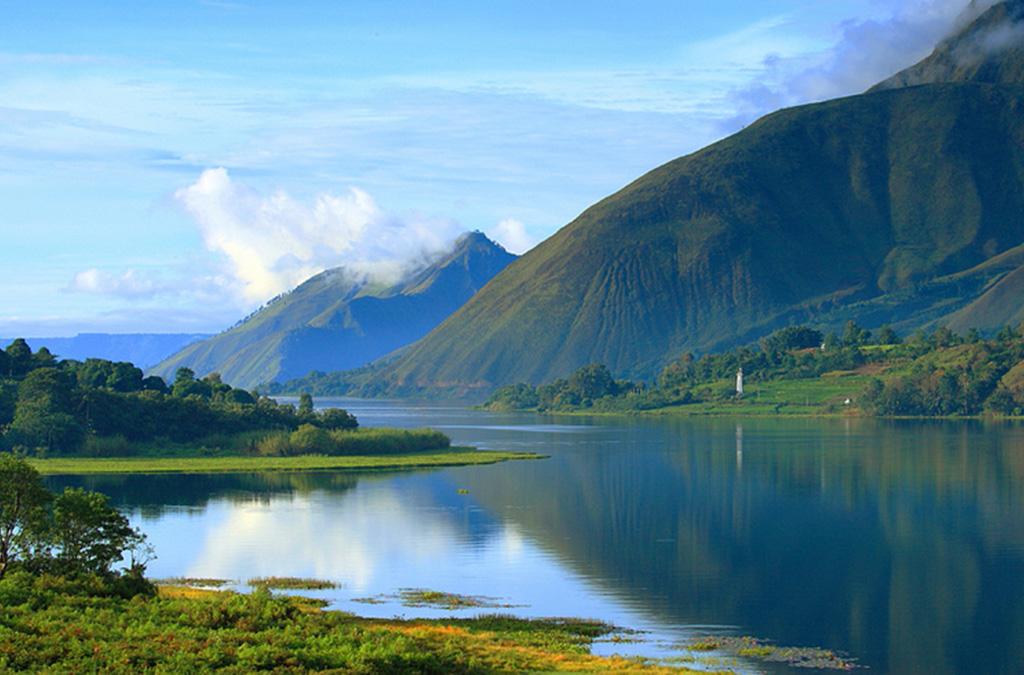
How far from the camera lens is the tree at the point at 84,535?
51.9 m

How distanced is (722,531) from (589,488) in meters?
28.9

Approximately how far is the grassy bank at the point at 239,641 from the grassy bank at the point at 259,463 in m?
76.6

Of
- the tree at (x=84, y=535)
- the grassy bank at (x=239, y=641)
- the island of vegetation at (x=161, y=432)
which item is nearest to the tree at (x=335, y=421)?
the island of vegetation at (x=161, y=432)

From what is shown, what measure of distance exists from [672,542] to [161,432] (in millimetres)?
81452

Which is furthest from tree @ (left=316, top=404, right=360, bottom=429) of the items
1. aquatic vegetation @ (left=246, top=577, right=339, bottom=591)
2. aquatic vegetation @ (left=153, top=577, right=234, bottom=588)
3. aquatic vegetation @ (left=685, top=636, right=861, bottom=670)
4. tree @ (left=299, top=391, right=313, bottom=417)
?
aquatic vegetation @ (left=685, top=636, right=861, bottom=670)

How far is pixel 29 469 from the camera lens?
55.0 meters

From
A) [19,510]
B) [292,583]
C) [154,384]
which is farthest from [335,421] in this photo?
[19,510]

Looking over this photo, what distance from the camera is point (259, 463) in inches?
5340

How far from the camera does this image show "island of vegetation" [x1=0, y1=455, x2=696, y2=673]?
38.1 meters

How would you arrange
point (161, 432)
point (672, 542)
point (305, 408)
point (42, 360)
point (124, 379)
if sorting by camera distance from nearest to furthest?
point (672, 542), point (161, 432), point (124, 379), point (42, 360), point (305, 408)

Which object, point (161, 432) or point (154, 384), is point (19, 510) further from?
point (154, 384)

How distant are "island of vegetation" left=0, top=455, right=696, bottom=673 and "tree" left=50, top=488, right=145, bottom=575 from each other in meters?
0.04

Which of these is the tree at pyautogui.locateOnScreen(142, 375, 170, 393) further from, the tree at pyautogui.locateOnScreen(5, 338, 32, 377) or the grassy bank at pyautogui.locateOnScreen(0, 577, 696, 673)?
the grassy bank at pyautogui.locateOnScreen(0, 577, 696, 673)

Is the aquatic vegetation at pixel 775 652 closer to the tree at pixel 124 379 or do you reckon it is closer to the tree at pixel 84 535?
the tree at pixel 84 535
